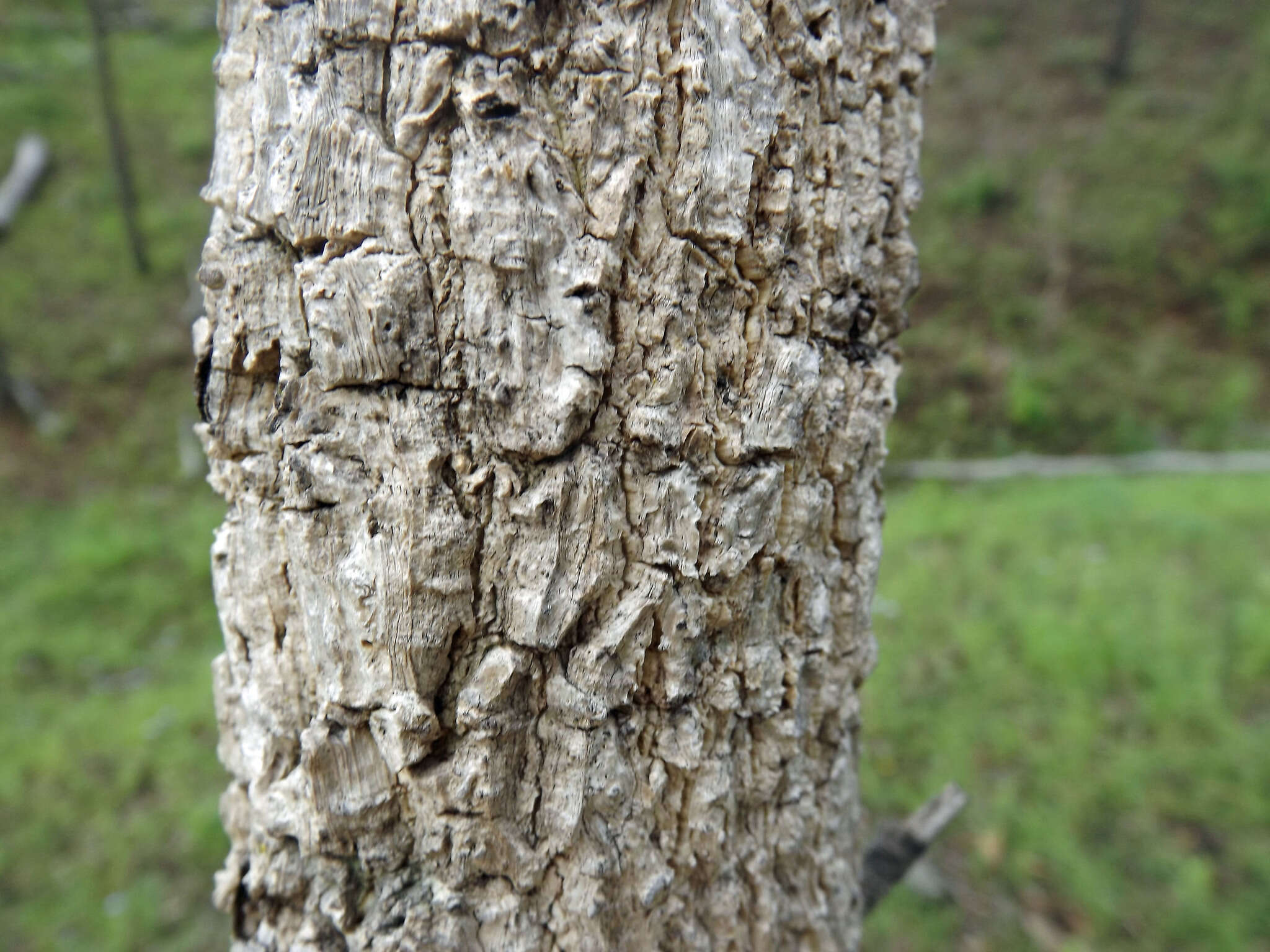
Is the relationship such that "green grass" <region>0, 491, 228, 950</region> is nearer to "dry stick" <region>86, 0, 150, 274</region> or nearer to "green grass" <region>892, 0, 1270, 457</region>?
"dry stick" <region>86, 0, 150, 274</region>

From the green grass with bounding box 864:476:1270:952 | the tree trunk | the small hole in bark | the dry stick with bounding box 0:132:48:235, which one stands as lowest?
the green grass with bounding box 864:476:1270:952

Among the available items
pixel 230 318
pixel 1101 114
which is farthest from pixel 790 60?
pixel 1101 114

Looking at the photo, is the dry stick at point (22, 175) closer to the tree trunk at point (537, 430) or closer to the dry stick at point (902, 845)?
the tree trunk at point (537, 430)

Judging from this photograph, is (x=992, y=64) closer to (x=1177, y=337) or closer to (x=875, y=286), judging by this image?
(x=1177, y=337)

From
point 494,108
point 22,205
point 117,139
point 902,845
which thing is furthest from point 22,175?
point 902,845

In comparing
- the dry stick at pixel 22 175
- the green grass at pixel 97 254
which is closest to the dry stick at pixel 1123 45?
the green grass at pixel 97 254

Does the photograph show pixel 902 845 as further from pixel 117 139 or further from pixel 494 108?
pixel 117 139

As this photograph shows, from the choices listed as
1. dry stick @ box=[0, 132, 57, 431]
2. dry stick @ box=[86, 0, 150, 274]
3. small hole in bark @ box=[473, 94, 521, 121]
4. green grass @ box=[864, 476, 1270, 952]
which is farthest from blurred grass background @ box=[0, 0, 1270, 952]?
small hole in bark @ box=[473, 94, 521, 121]
